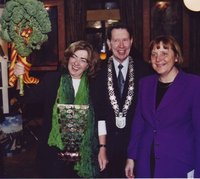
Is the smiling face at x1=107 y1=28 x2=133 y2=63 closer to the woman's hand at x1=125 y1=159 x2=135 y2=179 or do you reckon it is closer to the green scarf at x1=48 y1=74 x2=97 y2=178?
the green scarf at x1=48 y1=74 x2=97 y2=178

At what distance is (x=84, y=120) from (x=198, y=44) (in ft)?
18.6

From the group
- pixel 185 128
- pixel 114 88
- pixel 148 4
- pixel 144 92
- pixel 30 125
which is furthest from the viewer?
pixel 148 4

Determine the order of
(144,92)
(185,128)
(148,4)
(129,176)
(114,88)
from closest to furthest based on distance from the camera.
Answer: (185,128)
(144,92)
(129,176)
(114,88)
(148,4)

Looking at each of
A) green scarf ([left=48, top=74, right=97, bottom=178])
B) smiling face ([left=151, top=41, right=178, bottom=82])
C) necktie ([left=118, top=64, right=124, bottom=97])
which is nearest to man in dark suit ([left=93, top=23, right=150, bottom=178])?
necktie ([left=118, top=64, right=124, bottom=97])

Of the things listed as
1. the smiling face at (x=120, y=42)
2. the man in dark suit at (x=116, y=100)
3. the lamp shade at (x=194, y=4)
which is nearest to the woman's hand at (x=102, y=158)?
the man in dark suit at (x=116, y=100)

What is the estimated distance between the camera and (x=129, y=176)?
2715 millimetres

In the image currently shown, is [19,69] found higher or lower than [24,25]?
lower

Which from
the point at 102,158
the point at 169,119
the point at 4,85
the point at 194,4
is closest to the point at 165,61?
the point at 169,119

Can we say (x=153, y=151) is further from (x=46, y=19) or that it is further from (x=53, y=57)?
(x=53, y=57)

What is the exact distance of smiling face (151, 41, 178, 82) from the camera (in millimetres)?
2375

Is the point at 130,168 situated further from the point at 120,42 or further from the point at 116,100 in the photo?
the point at 120,42

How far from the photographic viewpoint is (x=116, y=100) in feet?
9.60

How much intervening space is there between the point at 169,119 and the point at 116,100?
683mm

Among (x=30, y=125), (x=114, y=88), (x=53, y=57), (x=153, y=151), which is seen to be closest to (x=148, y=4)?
(x=53, y=57)
